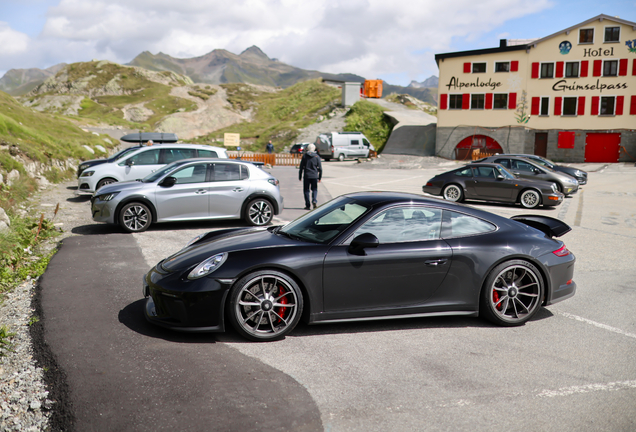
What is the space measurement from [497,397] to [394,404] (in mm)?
810

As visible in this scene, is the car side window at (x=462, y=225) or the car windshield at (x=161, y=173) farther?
the car windshield at (x=161, y=173)

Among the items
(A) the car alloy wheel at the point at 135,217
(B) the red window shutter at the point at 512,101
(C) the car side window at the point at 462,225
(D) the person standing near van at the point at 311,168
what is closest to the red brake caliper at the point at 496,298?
(C) the car side window at the point at 462,225

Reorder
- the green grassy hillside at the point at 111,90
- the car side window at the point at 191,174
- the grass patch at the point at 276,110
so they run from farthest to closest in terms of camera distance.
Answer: the green grassy hillside at the point at 111,90 < the grass patch at the point at 276,110 < the car side window at the point at 191,174

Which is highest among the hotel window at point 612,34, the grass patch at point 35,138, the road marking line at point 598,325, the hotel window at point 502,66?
the hotel window at point 612,34

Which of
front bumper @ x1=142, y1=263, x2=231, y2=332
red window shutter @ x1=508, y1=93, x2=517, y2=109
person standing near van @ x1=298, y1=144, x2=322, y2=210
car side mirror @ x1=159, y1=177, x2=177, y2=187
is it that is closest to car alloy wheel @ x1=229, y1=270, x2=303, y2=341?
front bumper @ x1=142, y1=263, x2=231, y2=332

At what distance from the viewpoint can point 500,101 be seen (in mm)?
43750

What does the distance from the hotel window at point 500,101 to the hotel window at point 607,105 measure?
724cm

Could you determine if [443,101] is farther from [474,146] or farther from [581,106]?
[581,106]

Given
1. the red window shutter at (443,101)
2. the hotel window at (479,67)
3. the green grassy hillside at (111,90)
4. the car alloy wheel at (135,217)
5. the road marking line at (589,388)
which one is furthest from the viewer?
the green grassy hillside at (111,90)

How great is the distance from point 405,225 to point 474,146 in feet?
139

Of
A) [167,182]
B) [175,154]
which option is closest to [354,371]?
[167,182]

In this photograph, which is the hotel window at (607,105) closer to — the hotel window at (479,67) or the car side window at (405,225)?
the hotel window at (479,67)

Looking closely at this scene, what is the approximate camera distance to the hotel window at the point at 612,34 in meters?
40.0

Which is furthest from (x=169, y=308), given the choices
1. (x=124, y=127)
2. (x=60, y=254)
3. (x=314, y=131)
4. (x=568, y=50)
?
(x=124, y=127)
